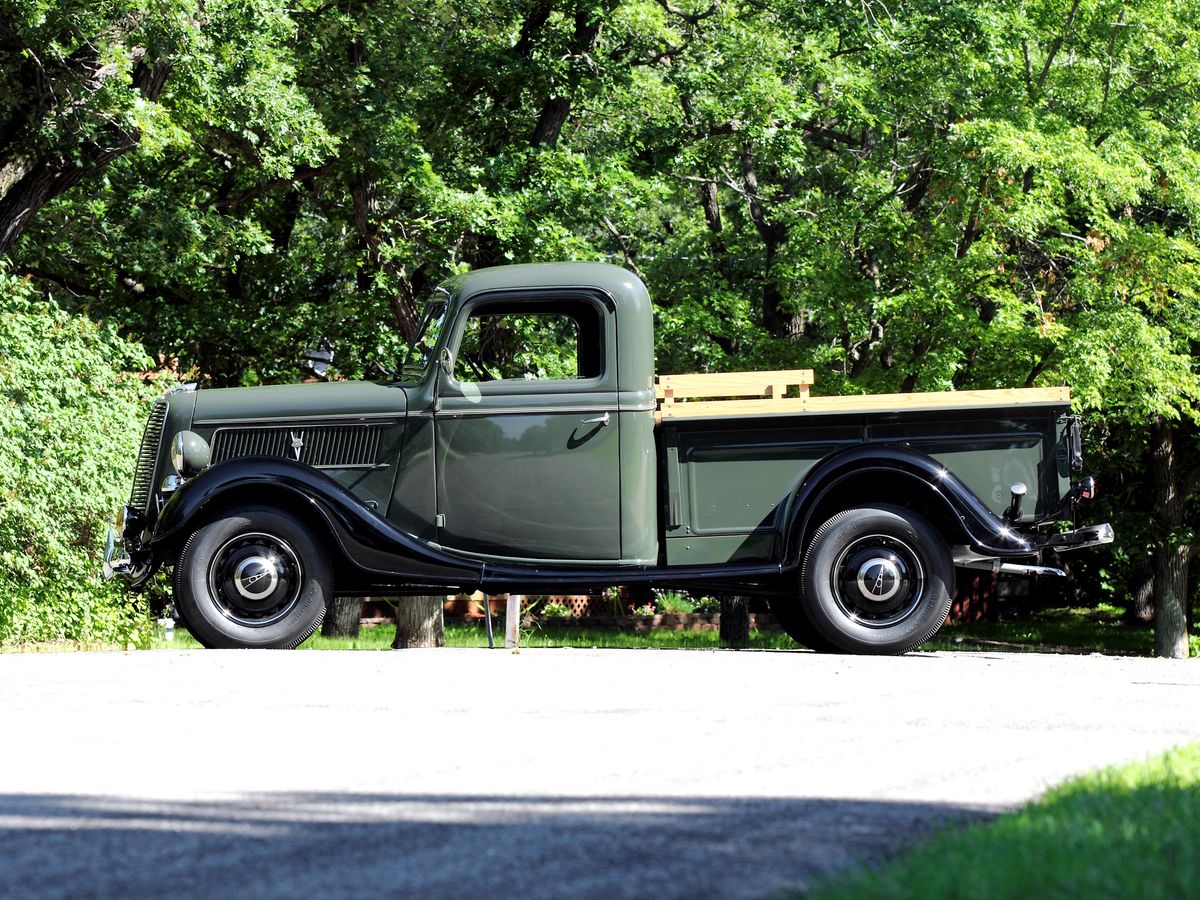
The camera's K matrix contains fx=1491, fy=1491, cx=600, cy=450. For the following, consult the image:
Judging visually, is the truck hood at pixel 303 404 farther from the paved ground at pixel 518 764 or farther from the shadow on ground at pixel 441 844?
the shadow on ground at pixel 441 844

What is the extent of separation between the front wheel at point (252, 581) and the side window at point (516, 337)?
1.57 m

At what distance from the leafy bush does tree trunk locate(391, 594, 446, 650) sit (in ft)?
12.6

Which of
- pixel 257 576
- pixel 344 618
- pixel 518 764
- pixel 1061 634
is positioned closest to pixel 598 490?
pixel 257 576

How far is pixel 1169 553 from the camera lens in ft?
66.6

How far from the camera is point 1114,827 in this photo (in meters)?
3.98

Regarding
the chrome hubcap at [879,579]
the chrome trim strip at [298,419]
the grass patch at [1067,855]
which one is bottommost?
the grass patch at [1067,855]

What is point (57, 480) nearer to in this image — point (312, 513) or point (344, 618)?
point (312, 513)

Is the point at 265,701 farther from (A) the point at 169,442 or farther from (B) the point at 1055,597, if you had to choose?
(B) the point at 1055,597

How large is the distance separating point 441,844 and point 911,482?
579cm

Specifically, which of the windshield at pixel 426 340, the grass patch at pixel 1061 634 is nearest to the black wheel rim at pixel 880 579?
the windshield at pixel 426 340

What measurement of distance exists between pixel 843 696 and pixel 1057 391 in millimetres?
3166

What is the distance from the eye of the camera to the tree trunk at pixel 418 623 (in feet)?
58.0

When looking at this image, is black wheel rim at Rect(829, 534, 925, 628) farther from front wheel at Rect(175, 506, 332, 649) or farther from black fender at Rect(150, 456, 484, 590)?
front wheel at Rect(175, 506, 332, 649)

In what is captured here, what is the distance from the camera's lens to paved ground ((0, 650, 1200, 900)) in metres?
3.70
